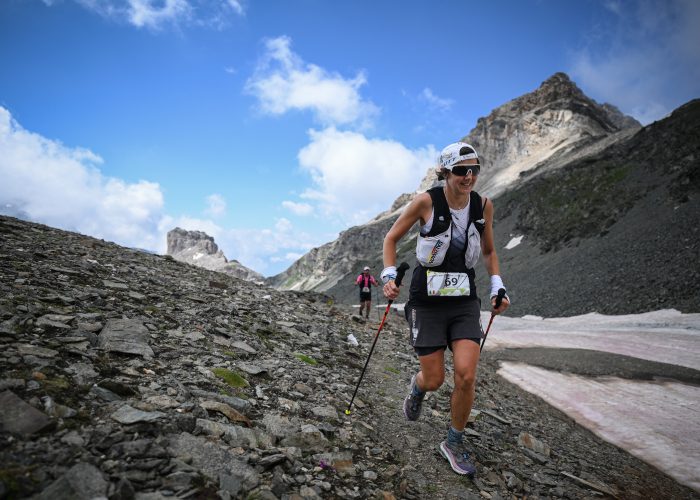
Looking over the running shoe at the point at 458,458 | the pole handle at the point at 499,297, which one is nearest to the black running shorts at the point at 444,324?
the pole handle at the point at 499,297

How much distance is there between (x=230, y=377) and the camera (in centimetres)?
557

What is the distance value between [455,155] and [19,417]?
5.49 metres

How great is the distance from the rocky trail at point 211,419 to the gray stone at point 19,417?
0.04ft

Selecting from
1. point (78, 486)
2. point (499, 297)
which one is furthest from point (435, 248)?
A: point (78, 486)

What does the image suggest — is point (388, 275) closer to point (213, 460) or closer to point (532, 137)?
point (213, 460)

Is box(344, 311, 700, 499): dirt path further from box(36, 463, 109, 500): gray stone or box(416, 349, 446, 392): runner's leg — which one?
box(36, 463, 109, 500): gray stone

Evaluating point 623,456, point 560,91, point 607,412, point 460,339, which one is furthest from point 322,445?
point 560,91

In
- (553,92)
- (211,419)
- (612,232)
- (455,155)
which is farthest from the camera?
(553,92)

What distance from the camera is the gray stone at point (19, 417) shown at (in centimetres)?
302

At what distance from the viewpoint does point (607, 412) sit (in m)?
9.17

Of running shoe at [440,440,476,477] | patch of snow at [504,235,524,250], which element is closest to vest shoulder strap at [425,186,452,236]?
running shoe at [440,440,476,477]

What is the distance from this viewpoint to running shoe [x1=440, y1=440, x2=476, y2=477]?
15.8 feet

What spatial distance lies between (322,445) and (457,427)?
6.09ft

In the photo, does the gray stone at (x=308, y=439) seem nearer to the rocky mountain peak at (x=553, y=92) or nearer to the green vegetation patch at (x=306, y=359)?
the green vegetation patch at (x=306, y=359)
